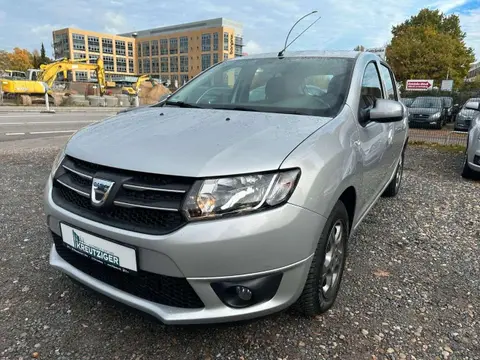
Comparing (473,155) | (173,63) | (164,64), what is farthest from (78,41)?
(473,155)

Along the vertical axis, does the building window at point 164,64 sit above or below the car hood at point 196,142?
above

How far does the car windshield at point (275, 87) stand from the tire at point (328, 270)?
69cm

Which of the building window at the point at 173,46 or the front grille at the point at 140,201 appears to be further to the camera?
the building window at the point at 173,46

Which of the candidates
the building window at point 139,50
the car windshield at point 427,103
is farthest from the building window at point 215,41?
the car windshield at point 427,103

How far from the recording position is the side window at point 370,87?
9.05ft

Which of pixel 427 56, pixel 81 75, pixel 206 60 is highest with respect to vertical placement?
pixel 206 60

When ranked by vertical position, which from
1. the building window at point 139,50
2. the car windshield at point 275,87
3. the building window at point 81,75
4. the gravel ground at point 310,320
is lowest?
the gravel ground at point 310,320

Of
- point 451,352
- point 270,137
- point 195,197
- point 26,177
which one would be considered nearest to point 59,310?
point 195,197

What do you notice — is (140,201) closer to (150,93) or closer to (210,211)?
(210,211)

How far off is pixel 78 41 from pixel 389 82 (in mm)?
108198

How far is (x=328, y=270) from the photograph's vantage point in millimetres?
2195

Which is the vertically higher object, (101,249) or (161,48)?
(161,48)

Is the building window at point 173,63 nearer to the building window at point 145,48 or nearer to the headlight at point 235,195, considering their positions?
the building window at point 145,48

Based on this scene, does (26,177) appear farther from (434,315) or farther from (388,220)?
(434,315)
